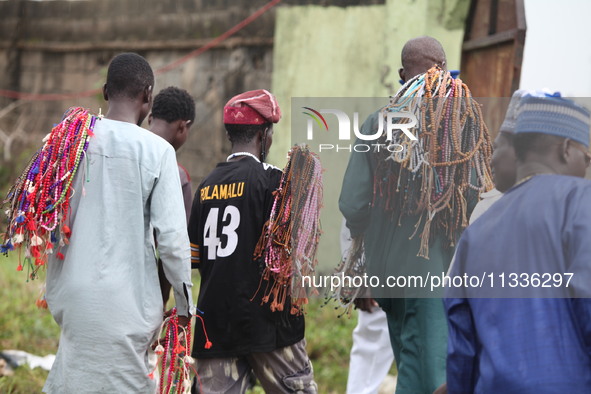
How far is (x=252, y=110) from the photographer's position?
402 cm

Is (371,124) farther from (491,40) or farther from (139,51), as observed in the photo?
(139,51)

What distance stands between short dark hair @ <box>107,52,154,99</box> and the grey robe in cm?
15

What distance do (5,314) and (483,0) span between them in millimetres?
4630

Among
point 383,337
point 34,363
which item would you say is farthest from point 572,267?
point 34,363

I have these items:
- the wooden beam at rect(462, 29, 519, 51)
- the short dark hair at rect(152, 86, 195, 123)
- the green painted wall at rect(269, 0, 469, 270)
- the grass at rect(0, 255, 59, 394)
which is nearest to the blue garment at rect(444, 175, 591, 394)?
the short dark hair at rect(152, 86, 195, 123)

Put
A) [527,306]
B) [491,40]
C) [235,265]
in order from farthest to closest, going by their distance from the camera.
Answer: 1. [491,40]
2. [235,265]
3. [527,306]

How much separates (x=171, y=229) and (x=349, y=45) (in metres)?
4.42

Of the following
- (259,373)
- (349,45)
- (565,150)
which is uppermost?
(349,45)

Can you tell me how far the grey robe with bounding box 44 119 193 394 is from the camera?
11.0 feet

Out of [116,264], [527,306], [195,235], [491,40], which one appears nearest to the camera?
[527,306]

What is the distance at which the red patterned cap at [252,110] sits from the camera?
4.02m

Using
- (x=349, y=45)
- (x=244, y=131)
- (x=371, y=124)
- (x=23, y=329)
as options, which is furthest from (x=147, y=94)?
(x=349, y=45)

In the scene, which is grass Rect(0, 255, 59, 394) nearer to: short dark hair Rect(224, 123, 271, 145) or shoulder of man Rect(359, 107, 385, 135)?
short dark hair Rect(224, 123, 271, 145)

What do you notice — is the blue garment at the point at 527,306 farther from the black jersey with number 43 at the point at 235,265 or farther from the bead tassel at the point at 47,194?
the bead tassel at the point at 47,194
